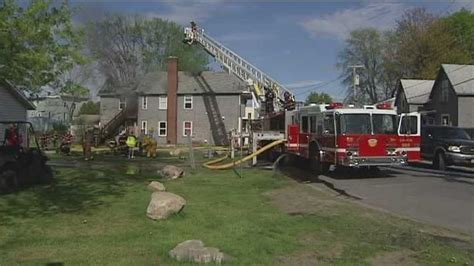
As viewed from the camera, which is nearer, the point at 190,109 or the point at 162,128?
the point at 190,109

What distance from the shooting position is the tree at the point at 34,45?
1311cm

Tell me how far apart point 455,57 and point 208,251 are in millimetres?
63812

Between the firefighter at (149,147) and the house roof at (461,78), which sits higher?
the house roof at (461,78)

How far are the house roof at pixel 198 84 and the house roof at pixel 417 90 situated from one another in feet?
51.9

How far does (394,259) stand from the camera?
7.42 m

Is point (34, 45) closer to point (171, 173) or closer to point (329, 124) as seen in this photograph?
point (171, 173)

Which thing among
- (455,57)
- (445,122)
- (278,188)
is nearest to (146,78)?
(445,122)

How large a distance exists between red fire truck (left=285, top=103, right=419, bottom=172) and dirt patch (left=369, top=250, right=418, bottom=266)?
10.0m

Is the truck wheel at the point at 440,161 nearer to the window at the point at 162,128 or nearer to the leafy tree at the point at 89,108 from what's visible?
the window at the point at 162,128

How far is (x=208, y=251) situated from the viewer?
23.5 ft

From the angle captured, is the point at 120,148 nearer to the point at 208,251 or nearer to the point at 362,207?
the point at 362,207

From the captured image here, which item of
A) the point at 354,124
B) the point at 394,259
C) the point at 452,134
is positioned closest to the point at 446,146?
the point at 452,134

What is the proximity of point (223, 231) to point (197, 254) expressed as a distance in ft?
6.99

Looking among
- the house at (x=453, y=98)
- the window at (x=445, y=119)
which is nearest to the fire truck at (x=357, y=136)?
the house at (x=453, y=98)
